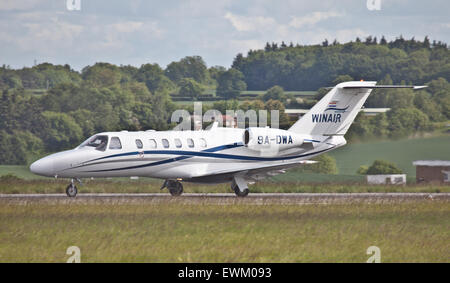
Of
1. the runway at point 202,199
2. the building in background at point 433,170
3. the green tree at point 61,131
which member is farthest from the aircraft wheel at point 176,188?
the green tree at point 61,131

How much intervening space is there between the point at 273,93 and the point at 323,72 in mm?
8484

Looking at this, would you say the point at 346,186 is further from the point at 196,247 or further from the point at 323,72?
the point at 323,72

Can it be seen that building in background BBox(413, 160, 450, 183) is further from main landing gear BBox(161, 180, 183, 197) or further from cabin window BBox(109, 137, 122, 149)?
cabin window BBox(109, 137, 122, 149)

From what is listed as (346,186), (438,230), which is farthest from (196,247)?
(346,186)

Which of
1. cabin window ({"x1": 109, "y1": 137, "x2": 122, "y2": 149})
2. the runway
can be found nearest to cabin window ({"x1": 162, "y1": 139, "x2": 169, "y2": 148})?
cabin window ({"x1": 109, "y1": 137, "x2": 122, "y2": 149})

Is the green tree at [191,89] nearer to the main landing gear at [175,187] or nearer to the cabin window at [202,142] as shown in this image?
the main landing gear at [175,187]

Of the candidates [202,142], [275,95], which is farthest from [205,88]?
[202,142]

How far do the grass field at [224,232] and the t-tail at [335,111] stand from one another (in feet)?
22.0

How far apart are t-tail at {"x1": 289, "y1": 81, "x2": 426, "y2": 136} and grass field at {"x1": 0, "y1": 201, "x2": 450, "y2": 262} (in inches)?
264

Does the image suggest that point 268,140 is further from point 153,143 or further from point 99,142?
point 99,142

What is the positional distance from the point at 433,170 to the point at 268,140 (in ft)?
82.7

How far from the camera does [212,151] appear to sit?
35.0m
